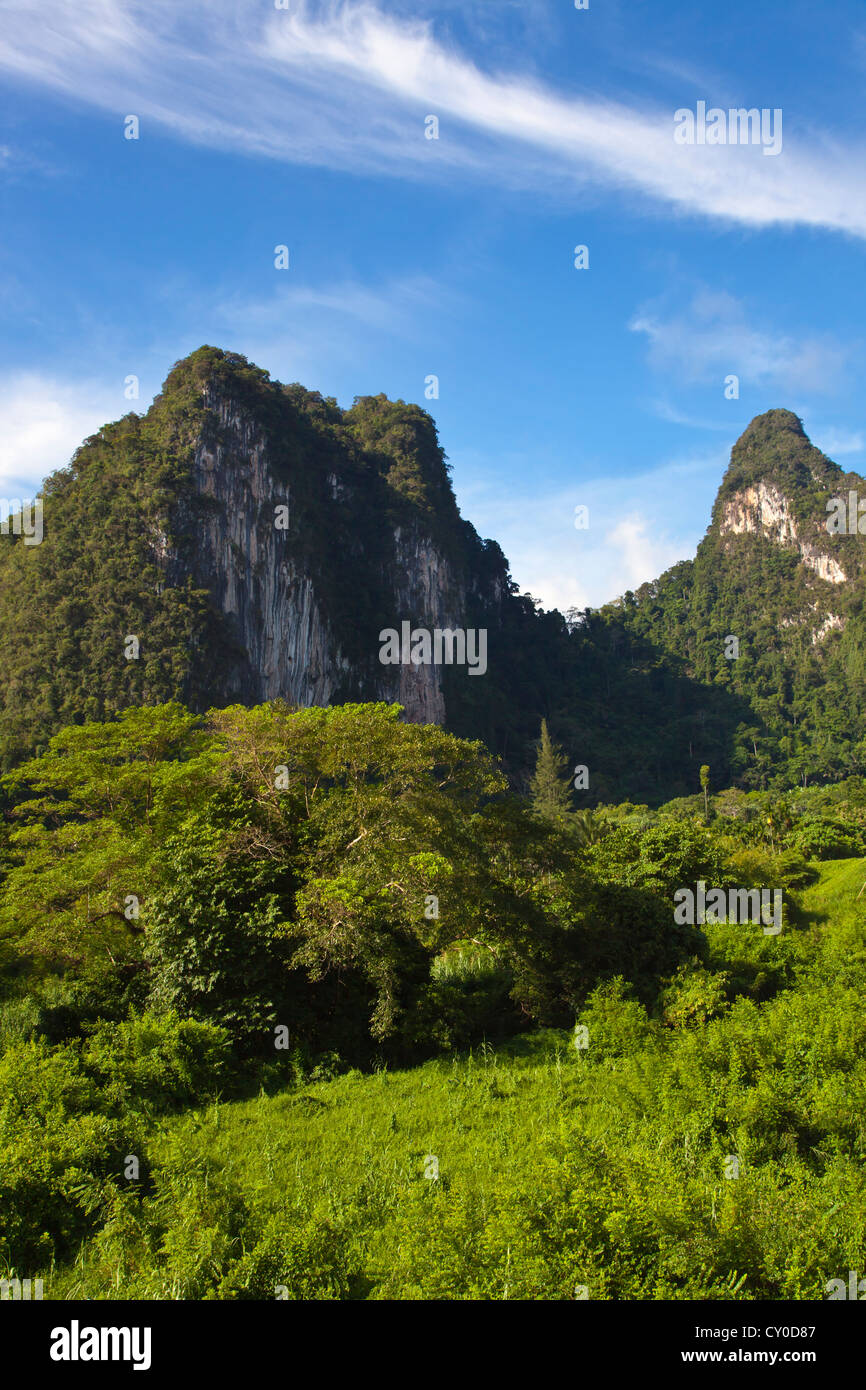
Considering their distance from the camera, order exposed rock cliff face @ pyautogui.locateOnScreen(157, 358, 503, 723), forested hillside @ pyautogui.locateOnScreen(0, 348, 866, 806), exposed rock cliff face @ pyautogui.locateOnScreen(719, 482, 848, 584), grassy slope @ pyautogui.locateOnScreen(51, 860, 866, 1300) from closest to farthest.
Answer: grassy slope @ pyautogui.locateOnScreen(51, 860, 866, 1300)
forested hillside @ pyautogui.locateOnScreen(0, 348, 866, 806)
exposed rock cliff face @ pyautogui.locateOnScreen(157, 358, 503, 723)
exposed rock cliff face @ pyautogui.locateOnScreen(719, 482, 848, 584)

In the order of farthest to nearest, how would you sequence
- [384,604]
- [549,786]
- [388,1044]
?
[384,604] → [549,786] → [388,1044]

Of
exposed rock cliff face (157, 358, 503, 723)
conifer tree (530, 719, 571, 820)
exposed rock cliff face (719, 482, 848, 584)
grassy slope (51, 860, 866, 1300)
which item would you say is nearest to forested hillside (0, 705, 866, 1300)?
grassy slope (51, 860, 866, 1300)

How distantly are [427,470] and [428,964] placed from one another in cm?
6431

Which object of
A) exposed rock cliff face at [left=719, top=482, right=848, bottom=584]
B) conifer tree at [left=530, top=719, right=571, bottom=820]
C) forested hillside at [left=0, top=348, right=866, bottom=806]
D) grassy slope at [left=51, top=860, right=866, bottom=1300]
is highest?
exposed rock cliff face at [left=719, top=482, right=848, bottom=584]

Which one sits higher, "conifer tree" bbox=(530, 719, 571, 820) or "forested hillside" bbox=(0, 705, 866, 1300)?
"conifer tree" bbox=(530, 719, 571, 820)

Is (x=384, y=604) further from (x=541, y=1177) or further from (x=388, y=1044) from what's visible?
(x=541, y=1177)

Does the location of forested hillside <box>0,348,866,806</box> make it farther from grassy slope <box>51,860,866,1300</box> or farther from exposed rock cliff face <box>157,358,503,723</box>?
grassy slope <box>51,860,866,1300</box>

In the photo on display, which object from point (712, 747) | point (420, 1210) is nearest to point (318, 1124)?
point (420, 1210)

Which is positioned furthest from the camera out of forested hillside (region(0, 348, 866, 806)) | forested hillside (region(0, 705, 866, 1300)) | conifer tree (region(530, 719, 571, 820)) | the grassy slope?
conifer tree (region(530, 719, 571, 820))

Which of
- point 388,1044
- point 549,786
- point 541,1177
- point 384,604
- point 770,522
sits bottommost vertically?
point 388,1044

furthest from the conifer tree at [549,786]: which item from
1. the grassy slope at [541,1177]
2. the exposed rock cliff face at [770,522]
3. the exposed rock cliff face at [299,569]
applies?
the exposed rock cliff face at [770,522]

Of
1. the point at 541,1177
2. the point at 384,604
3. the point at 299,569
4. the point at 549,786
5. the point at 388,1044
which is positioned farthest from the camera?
the point at 384,604

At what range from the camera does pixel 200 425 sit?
5278 centimetres

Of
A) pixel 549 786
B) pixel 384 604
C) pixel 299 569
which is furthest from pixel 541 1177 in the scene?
pixel 384 604
